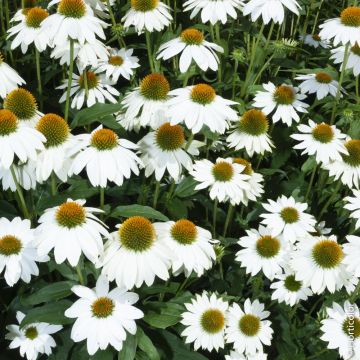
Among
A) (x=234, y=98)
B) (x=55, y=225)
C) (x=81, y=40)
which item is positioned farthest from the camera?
(x=234, y=98)

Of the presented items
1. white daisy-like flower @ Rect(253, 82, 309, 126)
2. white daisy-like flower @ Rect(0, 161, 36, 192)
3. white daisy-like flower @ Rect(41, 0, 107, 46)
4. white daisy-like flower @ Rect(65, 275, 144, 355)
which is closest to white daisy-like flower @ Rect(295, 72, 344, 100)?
white daisy-like flower @ Rect(253, 82, 309, 126)

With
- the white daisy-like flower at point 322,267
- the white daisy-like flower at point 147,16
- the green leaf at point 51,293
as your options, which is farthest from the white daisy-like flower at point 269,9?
the green leaf at point 51,293

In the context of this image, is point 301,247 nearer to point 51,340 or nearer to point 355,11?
point 51,340

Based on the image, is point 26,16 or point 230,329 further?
point 26,16

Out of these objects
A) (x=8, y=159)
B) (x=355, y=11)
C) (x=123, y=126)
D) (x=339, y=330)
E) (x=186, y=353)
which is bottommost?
(x=186, y=353)

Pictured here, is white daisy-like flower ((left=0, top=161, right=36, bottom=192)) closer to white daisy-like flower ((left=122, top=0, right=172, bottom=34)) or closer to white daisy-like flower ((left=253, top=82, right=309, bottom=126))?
white daisy-like flower ((left=122, top=0, right=172, bottom=34))

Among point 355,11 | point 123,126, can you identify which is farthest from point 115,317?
point 355,11
